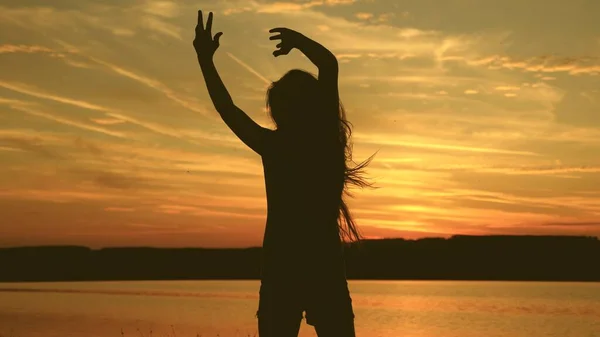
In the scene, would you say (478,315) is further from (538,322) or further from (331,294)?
(331,294)

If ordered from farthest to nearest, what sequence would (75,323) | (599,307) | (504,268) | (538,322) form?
(504,268), (599,307), (538,322), (75,323)

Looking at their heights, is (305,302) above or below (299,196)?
below

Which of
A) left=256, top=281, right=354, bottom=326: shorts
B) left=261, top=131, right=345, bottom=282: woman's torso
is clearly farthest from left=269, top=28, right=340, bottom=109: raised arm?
left=256, top=281, right=354, bottom=326: shorts

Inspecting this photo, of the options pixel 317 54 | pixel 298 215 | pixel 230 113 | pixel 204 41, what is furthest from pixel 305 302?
pixel 204 41

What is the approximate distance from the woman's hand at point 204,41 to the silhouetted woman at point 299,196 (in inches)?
2.2

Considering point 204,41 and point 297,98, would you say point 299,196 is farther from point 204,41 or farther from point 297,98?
point 204,41

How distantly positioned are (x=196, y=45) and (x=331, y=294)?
1.72 m

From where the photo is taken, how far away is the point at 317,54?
5.09 meters

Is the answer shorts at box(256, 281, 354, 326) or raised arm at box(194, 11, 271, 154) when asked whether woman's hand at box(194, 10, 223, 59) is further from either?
shorts at box(256, 281, 354, 326)

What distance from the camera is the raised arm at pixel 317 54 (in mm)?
5090

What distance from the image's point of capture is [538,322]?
67.9 m

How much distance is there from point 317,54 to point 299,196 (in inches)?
33.9

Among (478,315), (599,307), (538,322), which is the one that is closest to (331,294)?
(538,322)

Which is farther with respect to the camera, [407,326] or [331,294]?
[407,326]
